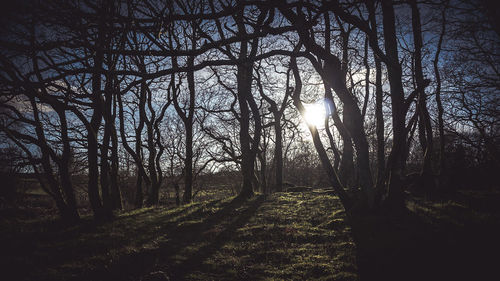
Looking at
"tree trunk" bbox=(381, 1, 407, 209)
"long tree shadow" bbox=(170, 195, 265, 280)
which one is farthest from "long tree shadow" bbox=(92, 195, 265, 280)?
"tree trunk" bbox=(381, 1, 407, 209)

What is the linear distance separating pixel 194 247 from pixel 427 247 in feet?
17.7

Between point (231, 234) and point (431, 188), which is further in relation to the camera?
point (431, 188)

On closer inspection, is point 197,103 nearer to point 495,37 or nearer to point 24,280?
point 24,280

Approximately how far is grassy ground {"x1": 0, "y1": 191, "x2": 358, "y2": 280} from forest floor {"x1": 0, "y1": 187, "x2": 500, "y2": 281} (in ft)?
0.08

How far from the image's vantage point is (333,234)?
6.31m

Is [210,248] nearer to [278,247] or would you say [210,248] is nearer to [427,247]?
[278,247]

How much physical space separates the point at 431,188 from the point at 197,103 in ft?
55.5

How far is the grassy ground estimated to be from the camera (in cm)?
466

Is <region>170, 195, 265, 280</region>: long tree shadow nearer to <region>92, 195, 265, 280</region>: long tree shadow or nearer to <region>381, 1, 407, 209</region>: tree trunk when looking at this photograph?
<region>92, 195, 265, 280</region>: long tree shadow

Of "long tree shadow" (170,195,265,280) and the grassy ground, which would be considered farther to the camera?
"long tree shadow" (170,195,265,280)

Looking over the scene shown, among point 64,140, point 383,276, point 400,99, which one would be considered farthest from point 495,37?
point 64,140

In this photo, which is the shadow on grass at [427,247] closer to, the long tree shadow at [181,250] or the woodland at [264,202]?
the woodland at [264,202]

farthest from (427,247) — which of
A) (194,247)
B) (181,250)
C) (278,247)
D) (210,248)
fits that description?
(181,250)

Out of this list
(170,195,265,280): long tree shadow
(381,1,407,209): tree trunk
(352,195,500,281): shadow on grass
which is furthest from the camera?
(381,1,407,209): tree trunk
